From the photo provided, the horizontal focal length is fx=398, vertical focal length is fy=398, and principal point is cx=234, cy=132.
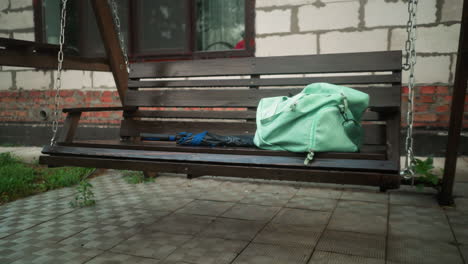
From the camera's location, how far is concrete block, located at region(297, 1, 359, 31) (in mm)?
4266

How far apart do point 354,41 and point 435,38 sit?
795mm

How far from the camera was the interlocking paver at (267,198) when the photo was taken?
307 centimetres

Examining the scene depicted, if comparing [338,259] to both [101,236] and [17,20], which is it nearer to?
[101,236]

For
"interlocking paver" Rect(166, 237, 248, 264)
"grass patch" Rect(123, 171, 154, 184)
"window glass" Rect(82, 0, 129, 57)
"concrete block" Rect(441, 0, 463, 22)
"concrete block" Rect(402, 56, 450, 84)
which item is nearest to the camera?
"interlocking paver" Rect(166, 237, 248, 264)

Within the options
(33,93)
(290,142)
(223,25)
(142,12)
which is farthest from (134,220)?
(33,93)

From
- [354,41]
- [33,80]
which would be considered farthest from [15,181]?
[354,41]

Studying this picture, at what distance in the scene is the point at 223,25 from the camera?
5.07 m

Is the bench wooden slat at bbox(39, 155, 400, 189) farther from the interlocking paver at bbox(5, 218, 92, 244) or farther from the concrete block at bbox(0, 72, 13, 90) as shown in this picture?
the concrete block at bbox(0, 72, 13, 90)

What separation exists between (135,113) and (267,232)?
4.79 feet

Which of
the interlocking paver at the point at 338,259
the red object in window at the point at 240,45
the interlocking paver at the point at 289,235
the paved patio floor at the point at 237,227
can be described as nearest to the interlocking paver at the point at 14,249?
the paved patio floor at the point at 237,227

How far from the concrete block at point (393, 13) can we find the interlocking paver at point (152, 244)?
3.14 m

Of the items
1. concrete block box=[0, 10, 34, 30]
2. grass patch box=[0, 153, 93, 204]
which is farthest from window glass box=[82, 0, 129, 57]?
grass patch box=[0, 153, 93, 204]

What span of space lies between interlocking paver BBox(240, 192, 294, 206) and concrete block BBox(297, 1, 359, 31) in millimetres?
2057

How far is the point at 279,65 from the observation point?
2.82 meters
